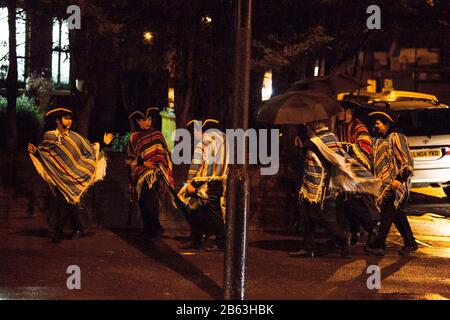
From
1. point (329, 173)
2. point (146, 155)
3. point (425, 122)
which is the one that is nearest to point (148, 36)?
point (146, 155)

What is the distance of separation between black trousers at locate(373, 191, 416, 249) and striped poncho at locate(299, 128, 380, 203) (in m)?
0.32

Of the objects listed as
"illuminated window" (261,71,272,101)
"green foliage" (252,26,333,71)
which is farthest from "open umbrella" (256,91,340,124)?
"illuminated window" (261,71,272,101)

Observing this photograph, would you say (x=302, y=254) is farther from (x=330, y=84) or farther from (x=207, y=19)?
(x=207, y=19)

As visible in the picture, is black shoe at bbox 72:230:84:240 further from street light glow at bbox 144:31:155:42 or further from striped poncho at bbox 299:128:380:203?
street light glow at bbox 144:31:155:42

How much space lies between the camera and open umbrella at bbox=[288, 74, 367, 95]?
37.1 feet

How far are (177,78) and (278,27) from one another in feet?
6.49

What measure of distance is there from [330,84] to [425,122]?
4724 mm

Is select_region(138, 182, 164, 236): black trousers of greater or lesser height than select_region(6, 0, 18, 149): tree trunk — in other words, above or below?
below

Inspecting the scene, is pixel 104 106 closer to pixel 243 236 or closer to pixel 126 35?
pixel 126 35

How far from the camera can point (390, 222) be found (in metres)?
10.9

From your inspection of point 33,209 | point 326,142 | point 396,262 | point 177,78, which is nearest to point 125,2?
point 177,78

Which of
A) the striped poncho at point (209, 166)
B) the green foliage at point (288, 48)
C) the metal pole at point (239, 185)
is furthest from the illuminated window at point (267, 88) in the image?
the metal pole at point (239, 185)

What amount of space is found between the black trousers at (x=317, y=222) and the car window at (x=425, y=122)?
5.13m

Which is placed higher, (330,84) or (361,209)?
(330,84)
